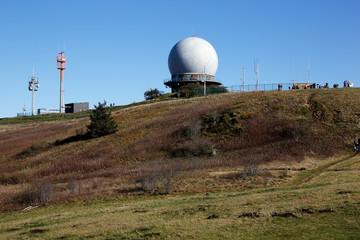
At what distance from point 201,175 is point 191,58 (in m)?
71.3

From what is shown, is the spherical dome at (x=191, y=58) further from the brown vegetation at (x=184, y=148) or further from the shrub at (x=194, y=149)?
the shrub at (x=194, y=149)

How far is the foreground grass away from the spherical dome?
76.1m

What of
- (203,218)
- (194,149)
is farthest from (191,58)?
(203,218)

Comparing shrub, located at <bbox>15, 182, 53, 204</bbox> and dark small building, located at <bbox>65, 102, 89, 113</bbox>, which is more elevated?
dark small building, located at <bbox>65, 102, 89, 113</bbox>

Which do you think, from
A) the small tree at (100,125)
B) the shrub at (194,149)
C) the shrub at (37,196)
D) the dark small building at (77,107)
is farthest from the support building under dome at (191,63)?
the shrub at (37,196)

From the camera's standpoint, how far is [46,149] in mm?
43562

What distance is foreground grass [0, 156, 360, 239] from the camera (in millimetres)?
11258

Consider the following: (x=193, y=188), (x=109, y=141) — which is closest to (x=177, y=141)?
(x=109, y=141)

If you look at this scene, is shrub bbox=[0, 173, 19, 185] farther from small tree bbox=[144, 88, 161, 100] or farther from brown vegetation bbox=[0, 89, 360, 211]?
small tree bbox=[144, 88, 161, 100]

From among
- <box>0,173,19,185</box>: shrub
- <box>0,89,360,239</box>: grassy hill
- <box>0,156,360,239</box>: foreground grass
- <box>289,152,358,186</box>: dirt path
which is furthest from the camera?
<box>0,173,19,185</box>: shrub

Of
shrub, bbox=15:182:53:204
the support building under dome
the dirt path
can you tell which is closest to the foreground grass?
shrub, bbox=15:182:53:204

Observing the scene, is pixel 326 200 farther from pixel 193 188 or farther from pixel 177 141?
pixel 177 141

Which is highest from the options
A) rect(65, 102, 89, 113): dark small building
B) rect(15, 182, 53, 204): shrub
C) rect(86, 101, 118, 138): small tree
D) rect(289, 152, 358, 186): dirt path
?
rect(65, 102, 89, 113): dark small building

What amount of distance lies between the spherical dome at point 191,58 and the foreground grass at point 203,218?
76055mm
